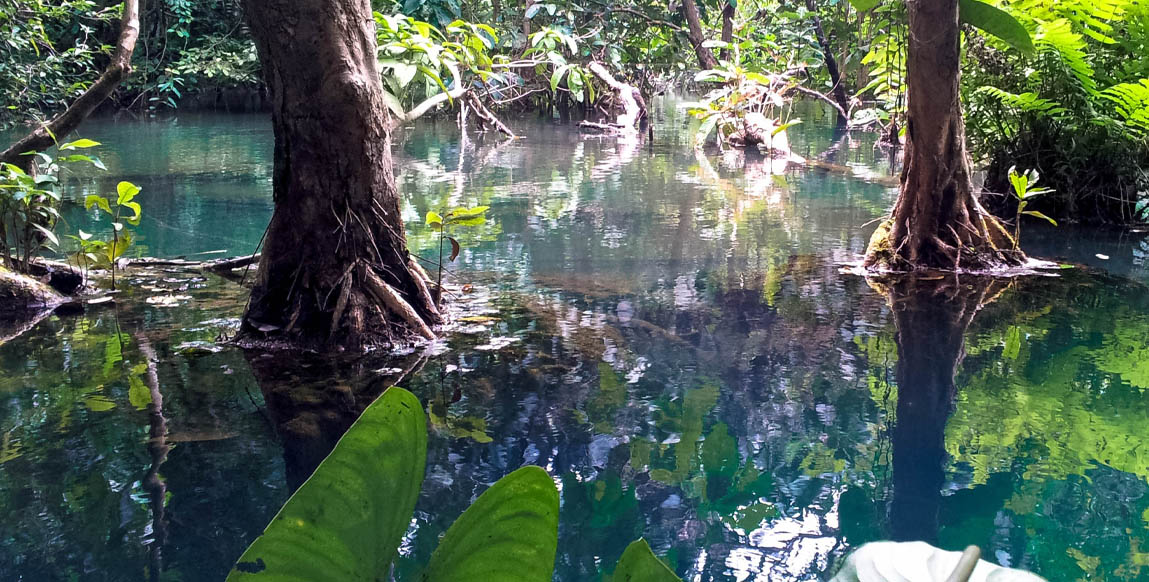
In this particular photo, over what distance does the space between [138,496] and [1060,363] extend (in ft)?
9.85

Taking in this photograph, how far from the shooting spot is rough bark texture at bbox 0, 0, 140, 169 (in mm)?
4117

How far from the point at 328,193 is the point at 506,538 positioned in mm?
2986

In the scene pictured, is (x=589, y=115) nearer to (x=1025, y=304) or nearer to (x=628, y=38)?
(x=628, y=38)

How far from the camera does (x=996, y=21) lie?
3.98 metres

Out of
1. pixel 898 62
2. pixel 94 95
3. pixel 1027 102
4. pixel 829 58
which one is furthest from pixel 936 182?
pixel 829 58

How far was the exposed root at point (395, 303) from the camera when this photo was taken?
335 centimetres

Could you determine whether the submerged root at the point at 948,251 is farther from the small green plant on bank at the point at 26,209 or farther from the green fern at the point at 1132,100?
the small green plant on bank at the point at 26,209

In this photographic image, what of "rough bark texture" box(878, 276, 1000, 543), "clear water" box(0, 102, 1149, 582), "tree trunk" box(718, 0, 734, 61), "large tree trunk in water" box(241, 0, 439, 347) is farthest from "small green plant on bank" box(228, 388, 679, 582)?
"tree trunk" box(718, 0, 734, 61)

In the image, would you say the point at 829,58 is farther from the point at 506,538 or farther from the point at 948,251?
the point at 506,538

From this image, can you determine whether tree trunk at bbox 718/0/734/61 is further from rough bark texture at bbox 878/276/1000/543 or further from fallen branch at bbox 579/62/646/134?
rough bark texture at bbox 878/276/1000/543

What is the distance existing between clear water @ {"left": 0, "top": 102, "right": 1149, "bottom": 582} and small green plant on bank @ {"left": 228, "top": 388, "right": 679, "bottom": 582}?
4.74 feet

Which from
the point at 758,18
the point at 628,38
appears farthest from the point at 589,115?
the point at 758,18

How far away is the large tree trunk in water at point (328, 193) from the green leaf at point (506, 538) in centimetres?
291

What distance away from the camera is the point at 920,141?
4.31 metres
